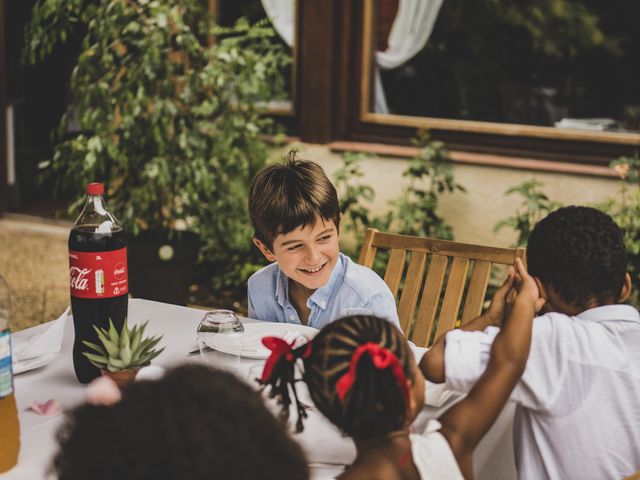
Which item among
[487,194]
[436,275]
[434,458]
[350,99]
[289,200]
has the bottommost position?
[434,458]

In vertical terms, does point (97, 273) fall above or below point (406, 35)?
below

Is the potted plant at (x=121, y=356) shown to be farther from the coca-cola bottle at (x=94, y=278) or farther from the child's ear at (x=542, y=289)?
the child's ear at (x=542, y=289)

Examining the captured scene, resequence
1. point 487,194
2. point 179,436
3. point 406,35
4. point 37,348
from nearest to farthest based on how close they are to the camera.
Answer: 1. point 179,436
2. point 37,348
3. point 487,194
4. point 406,35

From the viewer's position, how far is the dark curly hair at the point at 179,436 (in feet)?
2.51

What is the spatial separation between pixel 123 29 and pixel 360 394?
306cm

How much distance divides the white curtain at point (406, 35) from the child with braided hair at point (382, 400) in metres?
3.48

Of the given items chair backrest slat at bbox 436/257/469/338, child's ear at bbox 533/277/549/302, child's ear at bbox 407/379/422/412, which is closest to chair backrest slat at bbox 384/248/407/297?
chair backrest slat at bbox 436/257/469/338

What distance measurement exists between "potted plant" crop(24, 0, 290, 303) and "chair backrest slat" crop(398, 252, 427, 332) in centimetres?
183

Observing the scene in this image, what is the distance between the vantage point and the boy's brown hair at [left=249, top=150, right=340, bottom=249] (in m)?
1.92

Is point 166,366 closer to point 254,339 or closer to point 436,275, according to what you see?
point 254,339

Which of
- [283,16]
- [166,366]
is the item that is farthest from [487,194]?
[166,366]

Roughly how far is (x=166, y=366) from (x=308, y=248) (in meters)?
0.71

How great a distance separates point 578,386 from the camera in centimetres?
137

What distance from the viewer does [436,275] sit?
2.19 metres
